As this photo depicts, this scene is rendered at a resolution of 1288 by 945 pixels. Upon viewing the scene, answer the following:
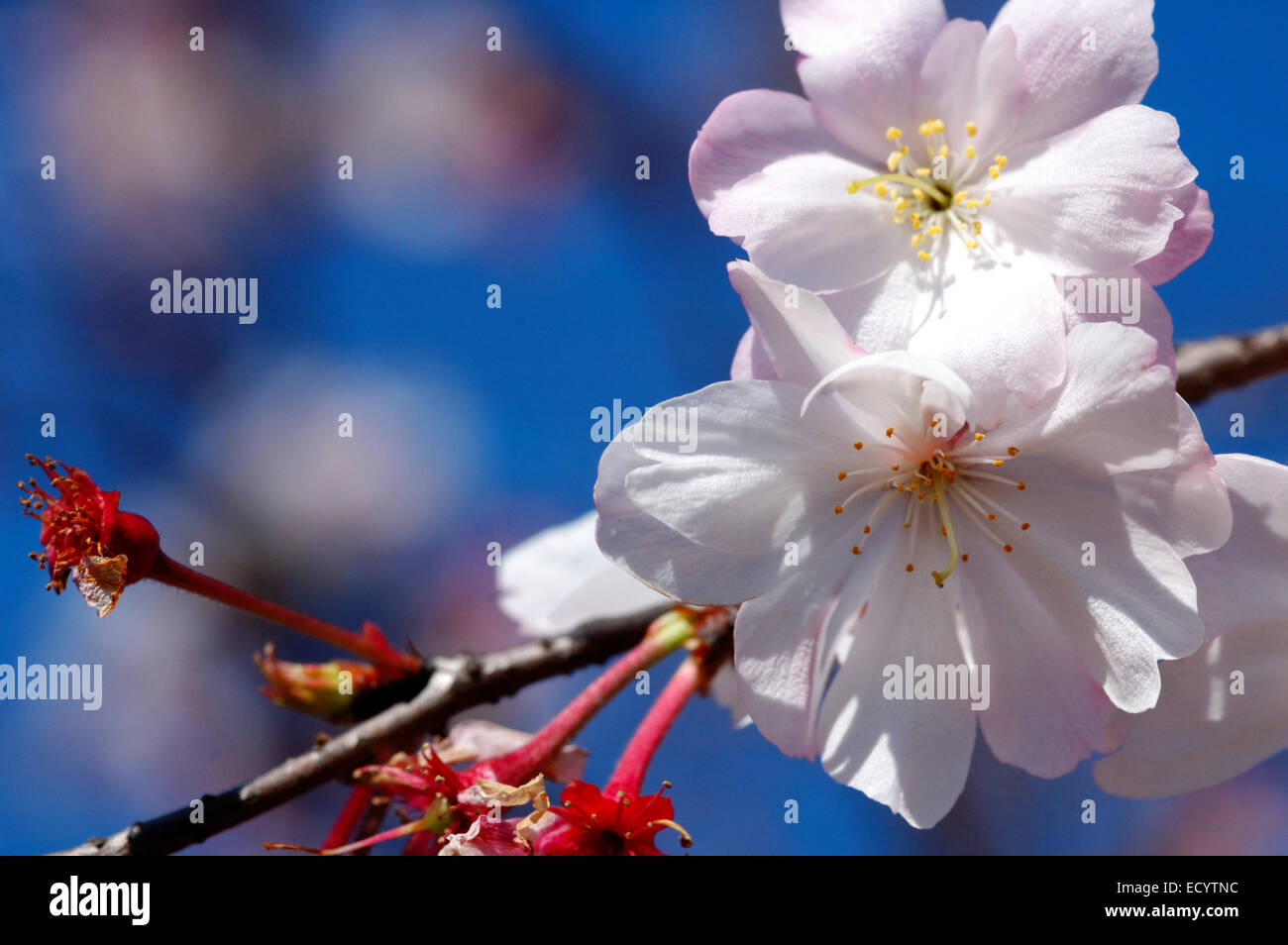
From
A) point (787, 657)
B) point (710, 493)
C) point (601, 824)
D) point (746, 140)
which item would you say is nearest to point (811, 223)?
point (746, 140)

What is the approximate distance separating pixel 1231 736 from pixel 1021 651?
0.94ft

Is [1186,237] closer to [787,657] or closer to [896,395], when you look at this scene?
[896,395]

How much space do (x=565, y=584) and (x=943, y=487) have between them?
930 mm

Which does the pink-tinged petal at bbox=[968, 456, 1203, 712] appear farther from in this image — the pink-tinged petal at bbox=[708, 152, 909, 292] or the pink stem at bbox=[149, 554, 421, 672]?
the pink stem at bbox=[149, 554, 421, 672]

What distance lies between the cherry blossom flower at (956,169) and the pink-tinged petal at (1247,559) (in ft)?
0.61

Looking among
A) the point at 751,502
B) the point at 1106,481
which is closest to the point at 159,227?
the point at 751,502

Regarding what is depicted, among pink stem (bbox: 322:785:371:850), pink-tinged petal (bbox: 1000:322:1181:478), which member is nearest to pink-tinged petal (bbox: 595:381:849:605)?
pink-tinged petal (bbox: 1000:322:1181:478)

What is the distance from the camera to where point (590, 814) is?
121 centimetres

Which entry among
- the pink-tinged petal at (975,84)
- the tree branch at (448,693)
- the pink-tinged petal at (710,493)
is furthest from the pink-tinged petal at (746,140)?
the tree branch at (448,693)

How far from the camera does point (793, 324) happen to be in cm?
113

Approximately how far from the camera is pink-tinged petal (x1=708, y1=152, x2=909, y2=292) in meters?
1.22

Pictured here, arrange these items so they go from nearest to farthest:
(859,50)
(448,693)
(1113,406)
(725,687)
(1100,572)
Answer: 1. (1113,406)
2. (1100,572)
3. (859,50)
4. (448,693)
5. (725,687)

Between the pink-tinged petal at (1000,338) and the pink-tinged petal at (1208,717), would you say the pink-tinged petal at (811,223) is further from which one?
the pink-tinged petal at (1208,717)

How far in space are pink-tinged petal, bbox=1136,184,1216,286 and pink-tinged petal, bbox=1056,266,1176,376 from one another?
0.07ft
